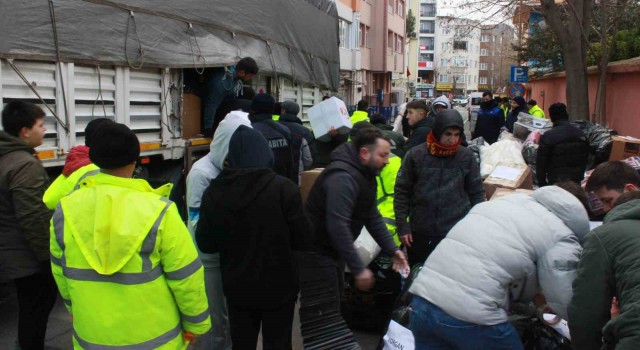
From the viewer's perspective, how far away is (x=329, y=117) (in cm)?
698

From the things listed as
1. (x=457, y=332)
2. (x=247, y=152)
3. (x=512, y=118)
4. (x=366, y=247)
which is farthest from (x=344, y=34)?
(x=457, y=332)

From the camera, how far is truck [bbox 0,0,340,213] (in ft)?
16.7

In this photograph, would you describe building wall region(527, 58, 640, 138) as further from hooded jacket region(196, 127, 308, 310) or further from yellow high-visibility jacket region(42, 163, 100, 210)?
yellow high-visibility jacket region(42, 163, 100, 210)

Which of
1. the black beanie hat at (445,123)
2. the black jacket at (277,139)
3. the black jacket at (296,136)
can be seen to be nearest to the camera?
the black beanie hat at (445,123)

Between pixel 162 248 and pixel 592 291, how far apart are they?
5.70ft

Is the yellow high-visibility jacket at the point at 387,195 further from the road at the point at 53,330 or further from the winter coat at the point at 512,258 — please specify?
the winter coat at the point at 512,258

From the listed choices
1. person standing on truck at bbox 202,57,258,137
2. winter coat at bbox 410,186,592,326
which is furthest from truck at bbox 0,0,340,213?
winter coat at bbox 410,186,592,326

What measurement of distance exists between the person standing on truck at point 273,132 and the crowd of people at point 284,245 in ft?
5.75

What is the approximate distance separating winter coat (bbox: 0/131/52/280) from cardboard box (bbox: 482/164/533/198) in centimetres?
436

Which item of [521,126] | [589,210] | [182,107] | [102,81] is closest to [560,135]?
[521,126]

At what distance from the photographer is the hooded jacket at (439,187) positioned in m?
4.36

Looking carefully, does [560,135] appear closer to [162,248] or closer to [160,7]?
[160,7]

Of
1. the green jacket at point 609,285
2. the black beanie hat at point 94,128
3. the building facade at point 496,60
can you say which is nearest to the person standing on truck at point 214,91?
the black beanie hat at point 94,128

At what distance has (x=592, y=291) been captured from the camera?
2291 millimetres
